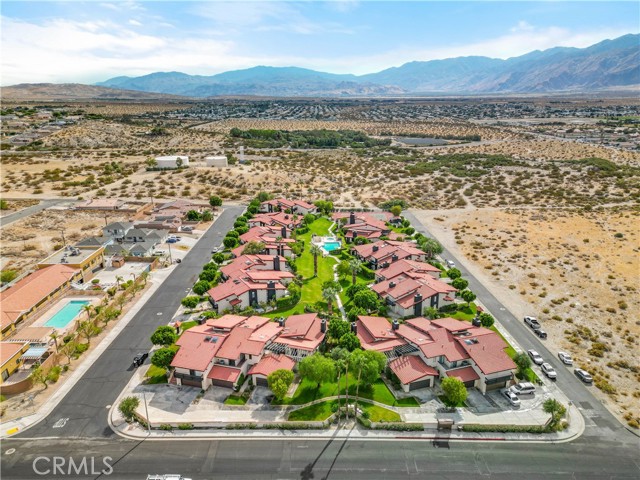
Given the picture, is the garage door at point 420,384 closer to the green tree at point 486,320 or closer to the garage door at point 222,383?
the green tree at point 486,320

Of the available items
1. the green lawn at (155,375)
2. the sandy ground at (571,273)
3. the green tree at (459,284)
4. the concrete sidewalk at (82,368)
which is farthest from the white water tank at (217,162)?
the green lawn at (155,375)

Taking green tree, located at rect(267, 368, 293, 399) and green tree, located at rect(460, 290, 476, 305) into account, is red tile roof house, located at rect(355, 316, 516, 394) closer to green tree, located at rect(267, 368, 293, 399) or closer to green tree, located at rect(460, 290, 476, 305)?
green tree, located at rect(460, 290, 476, 305)

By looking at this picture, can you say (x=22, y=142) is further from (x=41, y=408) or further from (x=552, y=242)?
(x=552, y=242)

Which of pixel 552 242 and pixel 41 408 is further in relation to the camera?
pixel 552 242

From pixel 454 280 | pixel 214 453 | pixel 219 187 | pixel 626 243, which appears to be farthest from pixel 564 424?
pixel 219 187

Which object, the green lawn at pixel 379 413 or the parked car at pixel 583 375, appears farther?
the parked car at pixel 583 375

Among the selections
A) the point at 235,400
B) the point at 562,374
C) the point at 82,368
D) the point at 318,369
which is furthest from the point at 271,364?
the point at 562,374
